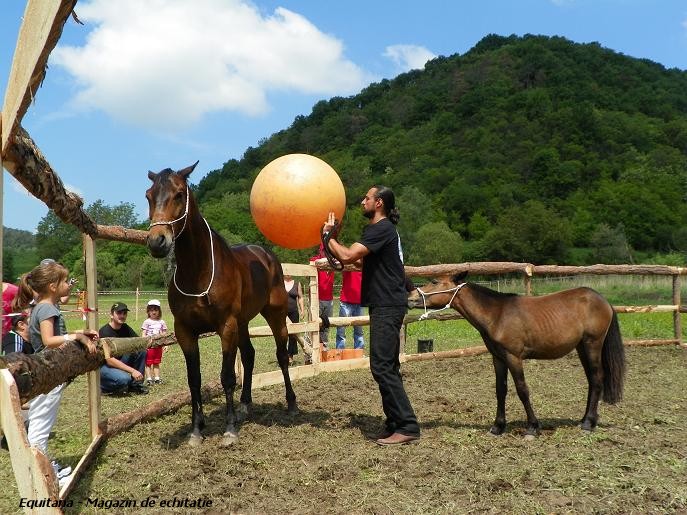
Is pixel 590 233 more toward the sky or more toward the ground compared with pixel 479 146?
more toward the ground

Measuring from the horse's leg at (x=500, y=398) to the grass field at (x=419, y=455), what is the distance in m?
0.11

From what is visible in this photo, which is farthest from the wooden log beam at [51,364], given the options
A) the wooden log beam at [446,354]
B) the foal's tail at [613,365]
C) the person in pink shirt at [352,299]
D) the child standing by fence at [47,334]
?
the wooden log beam at [446,354]

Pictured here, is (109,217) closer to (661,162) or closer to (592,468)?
(661,162)

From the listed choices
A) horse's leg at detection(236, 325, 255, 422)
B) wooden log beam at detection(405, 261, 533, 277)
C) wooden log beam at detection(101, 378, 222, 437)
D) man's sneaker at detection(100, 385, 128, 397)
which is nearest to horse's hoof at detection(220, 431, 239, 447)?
horse's leg at detection(236, 325, 255, 422)

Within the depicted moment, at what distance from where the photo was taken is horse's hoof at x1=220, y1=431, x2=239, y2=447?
509 centimetres

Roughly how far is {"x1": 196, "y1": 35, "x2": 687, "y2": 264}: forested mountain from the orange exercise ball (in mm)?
48316

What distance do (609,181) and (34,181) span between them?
273 feet

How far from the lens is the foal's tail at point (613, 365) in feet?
19.1

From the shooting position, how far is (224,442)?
512 centimetres

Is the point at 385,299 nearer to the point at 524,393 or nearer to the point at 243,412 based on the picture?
the point at 524,393

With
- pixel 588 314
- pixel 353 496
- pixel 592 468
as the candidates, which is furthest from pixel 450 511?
pixel 588 314

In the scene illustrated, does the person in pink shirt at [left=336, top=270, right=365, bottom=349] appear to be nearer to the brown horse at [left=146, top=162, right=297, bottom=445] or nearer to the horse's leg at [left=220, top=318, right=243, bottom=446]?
the brown horse at [left=146, top=162, right=297, bottom=445]

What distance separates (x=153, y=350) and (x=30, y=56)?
6.85 metres

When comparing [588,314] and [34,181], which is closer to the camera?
[34,181]
